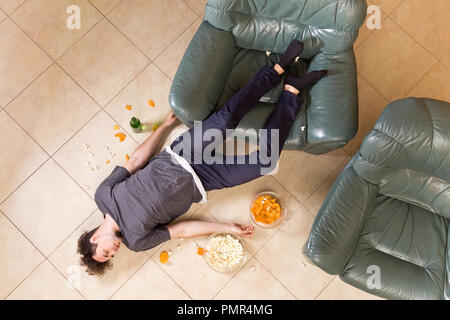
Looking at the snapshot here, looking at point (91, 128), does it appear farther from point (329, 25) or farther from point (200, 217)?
point (329, 25)

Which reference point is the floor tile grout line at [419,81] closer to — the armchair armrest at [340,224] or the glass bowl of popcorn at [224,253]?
the armchair armrest at [340,224]

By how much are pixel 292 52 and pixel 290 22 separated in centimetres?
20

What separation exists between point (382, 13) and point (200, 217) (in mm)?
2386

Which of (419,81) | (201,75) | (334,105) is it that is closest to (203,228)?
(201,75)

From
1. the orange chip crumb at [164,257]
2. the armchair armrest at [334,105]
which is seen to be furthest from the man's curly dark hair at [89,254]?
the armchair armrest at [334,105]

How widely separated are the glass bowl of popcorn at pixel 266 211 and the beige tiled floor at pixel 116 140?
0.08 meters

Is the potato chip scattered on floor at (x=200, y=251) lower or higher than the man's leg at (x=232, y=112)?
lower

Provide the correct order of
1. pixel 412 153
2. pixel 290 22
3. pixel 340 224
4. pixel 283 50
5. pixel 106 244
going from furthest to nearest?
pixel 283 50 < pixel 290 22 < pixel 106 244 < pixel 340 224 < pixel 412 153

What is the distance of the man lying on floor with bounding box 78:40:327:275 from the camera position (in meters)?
2.27

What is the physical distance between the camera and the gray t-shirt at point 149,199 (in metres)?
2.27

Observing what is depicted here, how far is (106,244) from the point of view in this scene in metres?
2.23

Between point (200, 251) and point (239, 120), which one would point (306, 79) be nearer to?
point (239, 120)

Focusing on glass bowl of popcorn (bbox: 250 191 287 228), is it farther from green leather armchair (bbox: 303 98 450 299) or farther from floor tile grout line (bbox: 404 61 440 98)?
floor tile grout line (bbox: 404 61 440 98)
